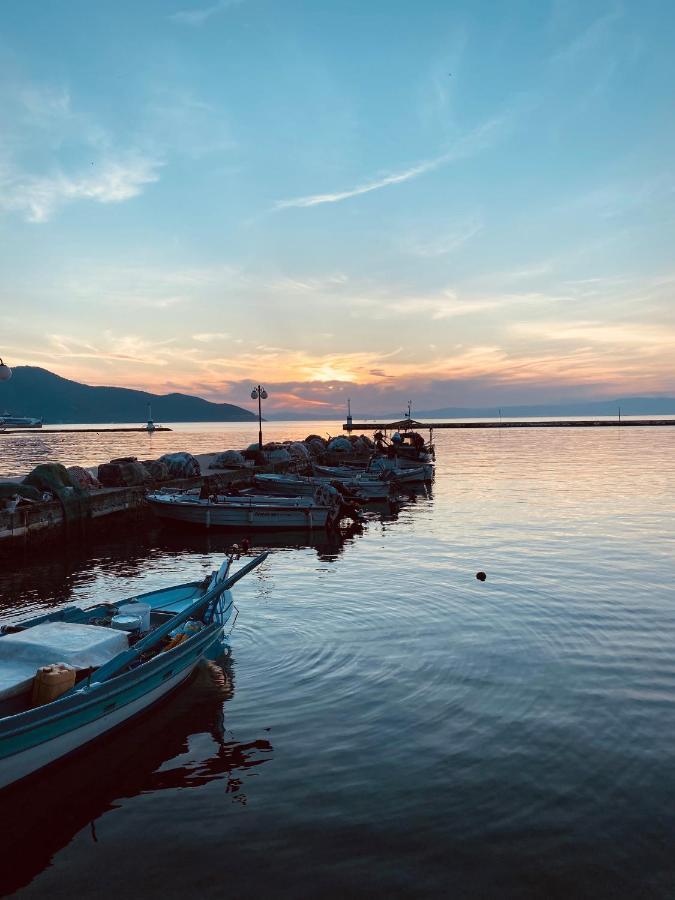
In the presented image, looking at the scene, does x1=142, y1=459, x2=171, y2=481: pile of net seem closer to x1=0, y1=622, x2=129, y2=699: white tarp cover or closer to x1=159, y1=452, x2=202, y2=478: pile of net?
x1=159, y1=452, x2=202, y2=478: pile of net

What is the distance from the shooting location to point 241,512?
34.8 metres

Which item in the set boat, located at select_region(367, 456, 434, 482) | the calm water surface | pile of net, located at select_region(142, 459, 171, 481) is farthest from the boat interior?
boat, located at select_region(367, 456, 434, 482)

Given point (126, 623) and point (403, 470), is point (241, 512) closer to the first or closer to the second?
point (126, 623)

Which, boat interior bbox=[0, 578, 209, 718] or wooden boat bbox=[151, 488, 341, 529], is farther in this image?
wooden boat bbox=[151, 488, 341, 529]

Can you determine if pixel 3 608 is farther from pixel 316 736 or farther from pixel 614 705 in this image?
pixel 614 705

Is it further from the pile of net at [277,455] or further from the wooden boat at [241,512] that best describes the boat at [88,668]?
the pile of net at [277,455]

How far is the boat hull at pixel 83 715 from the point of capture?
8.61 meters

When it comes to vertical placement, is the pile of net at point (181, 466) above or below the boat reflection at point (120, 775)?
above

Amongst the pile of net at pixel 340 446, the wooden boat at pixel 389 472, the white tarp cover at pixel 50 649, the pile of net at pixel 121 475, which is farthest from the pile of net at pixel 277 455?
the white tarp cover at pixel 50 649

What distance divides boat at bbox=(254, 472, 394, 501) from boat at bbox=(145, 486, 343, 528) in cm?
417

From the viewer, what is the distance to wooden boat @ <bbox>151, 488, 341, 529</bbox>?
3469cm

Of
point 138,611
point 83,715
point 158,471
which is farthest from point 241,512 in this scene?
point 83,715

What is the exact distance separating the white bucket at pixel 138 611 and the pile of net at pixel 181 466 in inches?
1303

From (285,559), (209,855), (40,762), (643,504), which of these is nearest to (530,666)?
(209,855)
